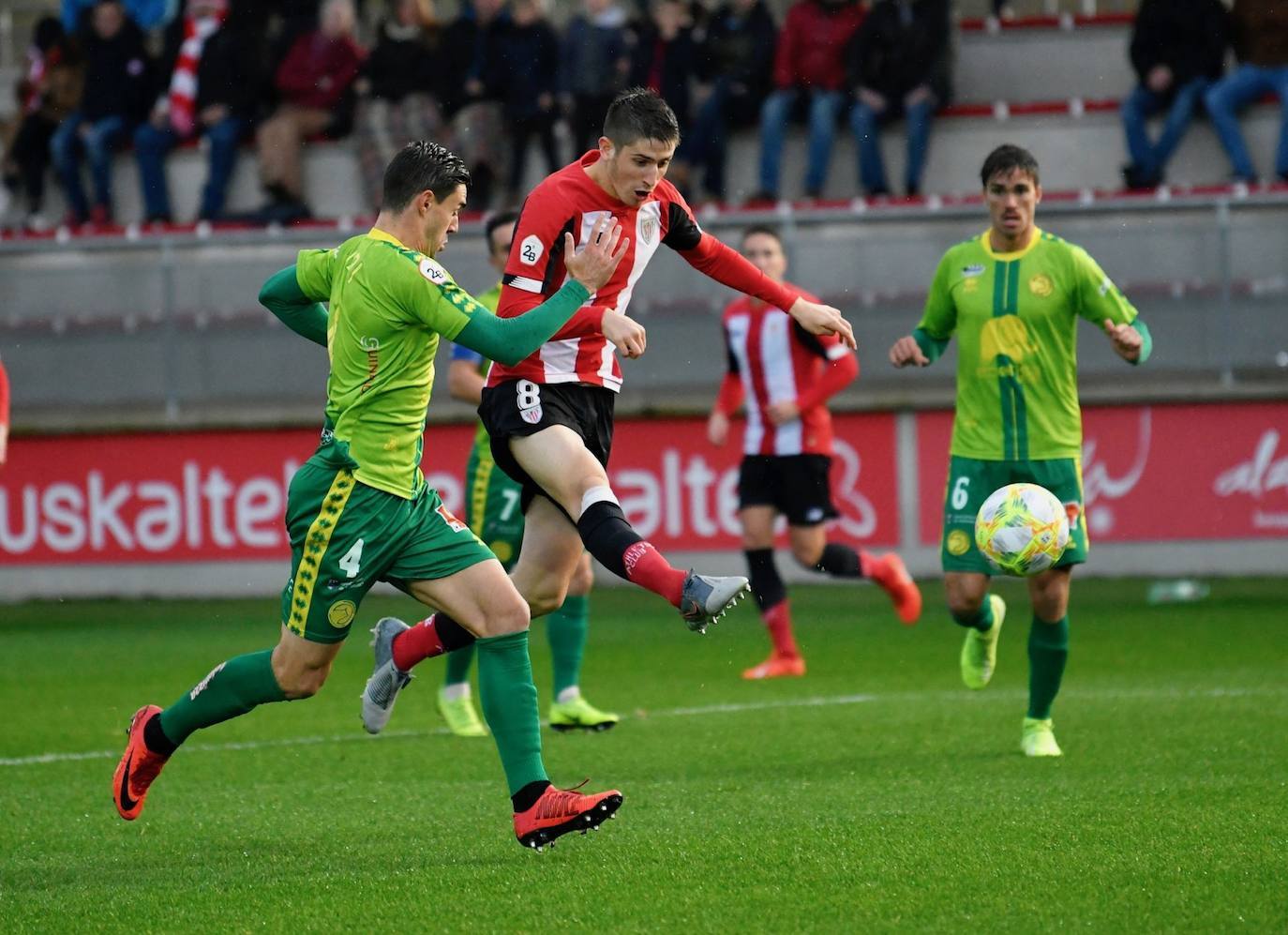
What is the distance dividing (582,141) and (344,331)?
37.3 ft

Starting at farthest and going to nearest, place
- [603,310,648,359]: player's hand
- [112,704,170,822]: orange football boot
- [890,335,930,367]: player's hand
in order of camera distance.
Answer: [890,335,930,367]: player's hand → [112,704,170,822]: orange football boot → [603,310,648,359]: player's hand

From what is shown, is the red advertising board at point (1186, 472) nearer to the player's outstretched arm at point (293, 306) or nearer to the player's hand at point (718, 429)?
the player's hand at point (718, 429)

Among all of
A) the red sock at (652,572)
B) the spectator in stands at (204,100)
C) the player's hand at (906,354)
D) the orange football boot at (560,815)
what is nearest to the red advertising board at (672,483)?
the spectator in stands at (204,100)

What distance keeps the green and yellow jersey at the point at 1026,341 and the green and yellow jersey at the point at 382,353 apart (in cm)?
266

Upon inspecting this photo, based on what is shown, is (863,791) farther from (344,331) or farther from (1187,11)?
(1187,11)

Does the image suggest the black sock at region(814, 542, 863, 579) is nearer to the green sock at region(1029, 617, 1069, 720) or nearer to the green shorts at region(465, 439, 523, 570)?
→ the green shorts at region(465, 439, 523, 570)

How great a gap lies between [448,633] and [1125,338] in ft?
8.84

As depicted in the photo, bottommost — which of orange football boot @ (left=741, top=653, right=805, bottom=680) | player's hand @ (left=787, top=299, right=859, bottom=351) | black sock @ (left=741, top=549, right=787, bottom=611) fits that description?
orange football boot @ (left=741, top=653, right=805, bottom=680)

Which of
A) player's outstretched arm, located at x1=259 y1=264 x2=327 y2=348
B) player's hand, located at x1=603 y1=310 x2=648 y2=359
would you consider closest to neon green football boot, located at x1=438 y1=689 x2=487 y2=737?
player's outstretched arm, located at x1=259 y1=264 x2=327 y2=348

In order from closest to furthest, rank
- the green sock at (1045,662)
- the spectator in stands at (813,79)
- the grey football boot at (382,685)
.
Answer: the grey football boot at (382,685) → the green sock at (1045,662) → the spectator in stands at (813,79)

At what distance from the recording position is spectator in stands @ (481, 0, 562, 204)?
16672mm

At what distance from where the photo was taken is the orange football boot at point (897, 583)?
10.9 meters

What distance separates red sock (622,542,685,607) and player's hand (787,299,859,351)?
1004mm

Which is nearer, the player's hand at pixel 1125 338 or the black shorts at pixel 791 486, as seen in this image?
the player's hand at pixel 1125 338
